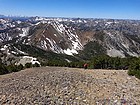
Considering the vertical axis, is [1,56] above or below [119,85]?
below

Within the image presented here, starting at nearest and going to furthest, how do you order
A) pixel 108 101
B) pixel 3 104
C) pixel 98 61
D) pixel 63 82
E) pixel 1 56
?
pixel 3 104
pixel 108 101
pixel 63 82
pixel 98 61
pixel 1 56

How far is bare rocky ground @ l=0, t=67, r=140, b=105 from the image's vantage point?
2234 cm

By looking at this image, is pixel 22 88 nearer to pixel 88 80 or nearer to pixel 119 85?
pixel 88 80

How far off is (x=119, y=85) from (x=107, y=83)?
1.18 metres

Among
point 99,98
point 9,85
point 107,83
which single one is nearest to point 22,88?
point 9,85

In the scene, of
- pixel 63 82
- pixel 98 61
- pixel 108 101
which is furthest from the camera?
pixel 98 61

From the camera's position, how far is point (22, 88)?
83.2 ft

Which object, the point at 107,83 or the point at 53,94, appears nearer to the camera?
the point at 53,94

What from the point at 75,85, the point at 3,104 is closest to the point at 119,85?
the point at 75,85

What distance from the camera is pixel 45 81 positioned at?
2797cm

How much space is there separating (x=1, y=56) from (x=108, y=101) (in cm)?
17102

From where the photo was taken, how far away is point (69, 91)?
979 inches

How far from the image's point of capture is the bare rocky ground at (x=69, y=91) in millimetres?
22344

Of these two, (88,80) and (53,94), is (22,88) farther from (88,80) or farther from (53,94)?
(88,80)
